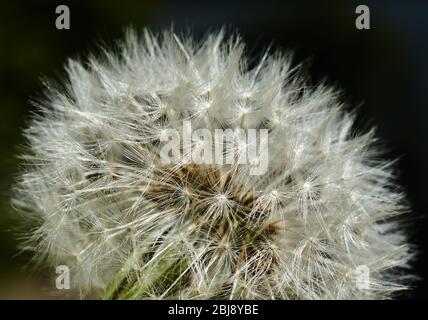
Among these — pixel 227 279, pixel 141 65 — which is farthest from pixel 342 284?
pixel 141 65

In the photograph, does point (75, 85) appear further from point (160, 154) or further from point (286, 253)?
point (286, 253)

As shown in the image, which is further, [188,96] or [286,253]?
[188,96]

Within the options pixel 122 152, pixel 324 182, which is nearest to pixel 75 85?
pixel 122 152

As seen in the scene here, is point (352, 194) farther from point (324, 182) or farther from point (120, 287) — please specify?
point (120, 287)

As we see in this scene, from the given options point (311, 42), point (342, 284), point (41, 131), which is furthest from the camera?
point (311, 42)

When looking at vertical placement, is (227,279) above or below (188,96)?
below

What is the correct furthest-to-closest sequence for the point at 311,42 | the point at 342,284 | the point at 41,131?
the point at 311,42, the point at 41,131, the point at 342,284
